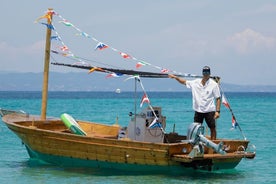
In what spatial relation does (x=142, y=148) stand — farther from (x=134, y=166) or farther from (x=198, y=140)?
(x=198, y=140)

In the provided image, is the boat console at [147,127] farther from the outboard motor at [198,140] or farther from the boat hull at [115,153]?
the outboard motor at [198,140]

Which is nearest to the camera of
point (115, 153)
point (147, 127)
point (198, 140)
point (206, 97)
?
point (198, 140)

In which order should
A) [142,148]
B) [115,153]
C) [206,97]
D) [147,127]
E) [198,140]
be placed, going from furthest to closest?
1. [147,127]
2. [115,153]
3. [206,97]
4. [142,148]
5. [198,140]

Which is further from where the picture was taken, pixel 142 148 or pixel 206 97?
pixel 206 97

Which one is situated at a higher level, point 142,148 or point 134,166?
point 142,148

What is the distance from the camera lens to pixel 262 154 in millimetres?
24578

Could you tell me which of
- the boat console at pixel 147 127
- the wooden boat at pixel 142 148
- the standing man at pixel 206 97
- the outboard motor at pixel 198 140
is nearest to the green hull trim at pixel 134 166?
the wooden boat at pixel 142 148

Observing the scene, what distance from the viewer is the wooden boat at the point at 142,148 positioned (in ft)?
53.1

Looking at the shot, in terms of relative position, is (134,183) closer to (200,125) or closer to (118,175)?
(118,175)

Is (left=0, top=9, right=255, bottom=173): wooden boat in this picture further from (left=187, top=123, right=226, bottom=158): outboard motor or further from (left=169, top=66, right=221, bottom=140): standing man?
(left=169, top=66, right=221, bottom=140): standing man

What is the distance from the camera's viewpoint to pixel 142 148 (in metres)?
16.5

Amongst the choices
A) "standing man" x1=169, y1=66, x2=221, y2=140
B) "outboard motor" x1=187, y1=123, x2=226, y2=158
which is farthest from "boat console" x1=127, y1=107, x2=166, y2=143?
"outboard motor" x1=187, y1=123, x2=226, y2=158

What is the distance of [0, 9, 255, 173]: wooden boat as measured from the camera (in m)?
16.2

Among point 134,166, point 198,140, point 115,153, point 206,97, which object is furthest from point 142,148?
point 206,97
